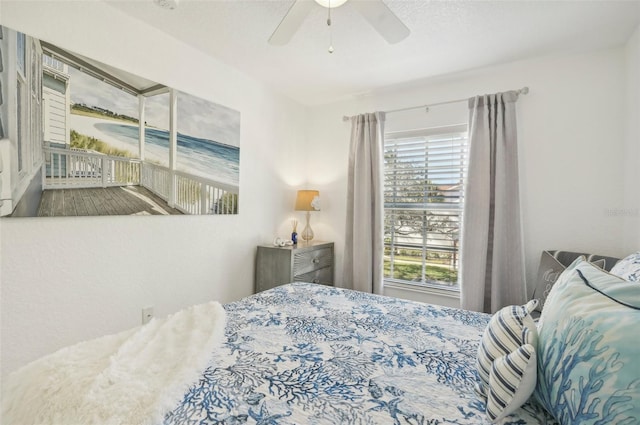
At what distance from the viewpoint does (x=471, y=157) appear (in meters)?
2.70

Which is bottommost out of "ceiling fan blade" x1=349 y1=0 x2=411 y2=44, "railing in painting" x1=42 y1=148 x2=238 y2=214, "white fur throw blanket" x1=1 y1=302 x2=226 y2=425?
"white fur throw blanket" x1=1 y1=302 x2=226 y2=425

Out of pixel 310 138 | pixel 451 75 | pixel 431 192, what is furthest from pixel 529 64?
pixel 310 138

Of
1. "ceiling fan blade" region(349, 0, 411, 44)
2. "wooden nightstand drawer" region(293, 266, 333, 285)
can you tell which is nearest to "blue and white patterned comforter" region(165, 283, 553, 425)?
"wooden nightstand drawer" region(293, 266, 333, 285)

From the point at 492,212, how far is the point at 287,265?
72.7 inches

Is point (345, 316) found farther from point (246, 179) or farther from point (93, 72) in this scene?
point (93, 72)

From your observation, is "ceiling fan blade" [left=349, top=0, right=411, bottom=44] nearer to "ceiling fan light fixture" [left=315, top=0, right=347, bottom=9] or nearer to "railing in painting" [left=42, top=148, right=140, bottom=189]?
"ceiling fan light fixture" [left=315, top=0, right=347, bottom=9]

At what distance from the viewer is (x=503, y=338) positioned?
36.5 inches

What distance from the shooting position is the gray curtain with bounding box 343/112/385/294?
314cm

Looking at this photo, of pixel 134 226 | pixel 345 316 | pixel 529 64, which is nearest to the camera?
pixel 345 316

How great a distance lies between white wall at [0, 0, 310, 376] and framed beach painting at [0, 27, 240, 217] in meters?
0.09

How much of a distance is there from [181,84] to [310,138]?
66.1 inches

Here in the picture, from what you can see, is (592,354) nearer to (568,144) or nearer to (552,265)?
(552,265)

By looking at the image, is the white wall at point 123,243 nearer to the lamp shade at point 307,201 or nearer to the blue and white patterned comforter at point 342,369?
the lamp shade at point 307,201

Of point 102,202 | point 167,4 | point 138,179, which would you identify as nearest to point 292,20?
point 167,4
